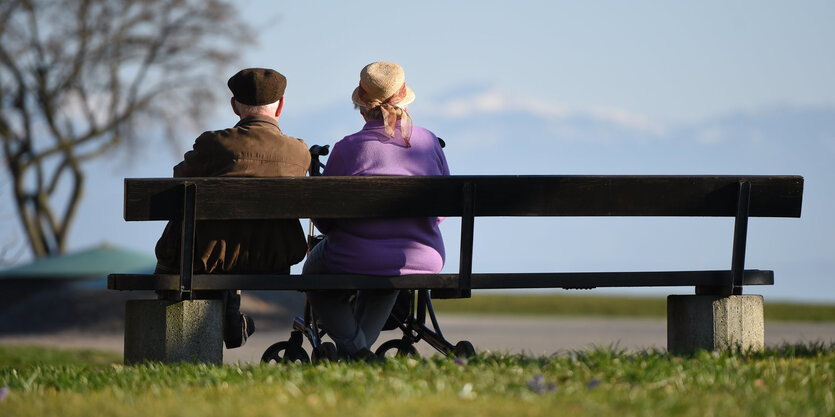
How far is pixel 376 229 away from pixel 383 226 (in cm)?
4

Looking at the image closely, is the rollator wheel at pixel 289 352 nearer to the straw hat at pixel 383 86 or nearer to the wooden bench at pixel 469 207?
the wooden bench at pixel 469 207

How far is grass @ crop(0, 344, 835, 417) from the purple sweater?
2.45 ft

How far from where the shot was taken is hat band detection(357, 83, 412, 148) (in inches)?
232

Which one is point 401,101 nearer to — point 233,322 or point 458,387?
point 233,322

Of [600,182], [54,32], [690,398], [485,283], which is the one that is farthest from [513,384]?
[54,32]

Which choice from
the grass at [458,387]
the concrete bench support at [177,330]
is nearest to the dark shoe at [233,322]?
the concrete bench support at [177,330]

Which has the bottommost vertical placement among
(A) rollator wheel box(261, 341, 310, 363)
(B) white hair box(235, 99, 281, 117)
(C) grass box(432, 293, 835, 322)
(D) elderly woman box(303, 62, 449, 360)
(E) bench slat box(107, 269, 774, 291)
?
(C) grass box(432, 293, 835, 322)

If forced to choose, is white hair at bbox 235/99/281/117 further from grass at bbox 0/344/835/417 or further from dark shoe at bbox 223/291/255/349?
grass at bbox 0/344/835/417

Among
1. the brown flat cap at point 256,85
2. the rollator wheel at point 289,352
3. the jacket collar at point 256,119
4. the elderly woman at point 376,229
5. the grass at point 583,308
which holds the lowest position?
the grass at point 583,308

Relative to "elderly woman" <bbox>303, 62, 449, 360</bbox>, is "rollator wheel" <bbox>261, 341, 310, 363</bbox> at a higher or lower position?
lower

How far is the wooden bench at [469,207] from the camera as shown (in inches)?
223

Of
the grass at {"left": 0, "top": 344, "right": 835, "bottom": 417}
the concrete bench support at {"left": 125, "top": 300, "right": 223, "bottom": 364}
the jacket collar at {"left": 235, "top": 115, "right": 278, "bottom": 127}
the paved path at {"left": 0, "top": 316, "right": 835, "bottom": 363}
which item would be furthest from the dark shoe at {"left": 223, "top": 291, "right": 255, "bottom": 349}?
the paved path at {"left": 0, "top": 316, "right": 835, "bottom": 363}

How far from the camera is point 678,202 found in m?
6.09

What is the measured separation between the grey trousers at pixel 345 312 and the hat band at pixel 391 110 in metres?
0.76
